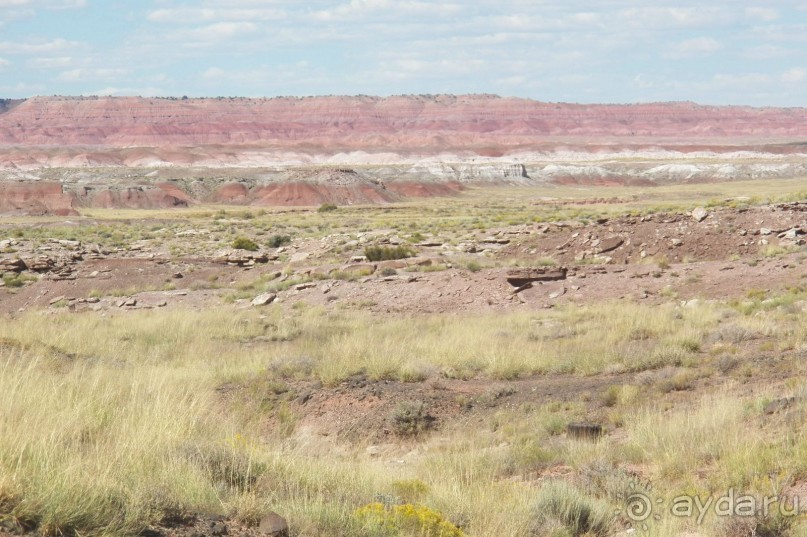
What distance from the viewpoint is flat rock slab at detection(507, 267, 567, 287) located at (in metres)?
23.3

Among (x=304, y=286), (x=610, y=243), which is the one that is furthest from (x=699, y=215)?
(x=304, y=286)

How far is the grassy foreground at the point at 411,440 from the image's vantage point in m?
5.53

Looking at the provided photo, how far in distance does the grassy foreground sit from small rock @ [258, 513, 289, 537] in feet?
0.27

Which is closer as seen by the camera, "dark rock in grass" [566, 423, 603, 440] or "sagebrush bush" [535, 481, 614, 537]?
"sagebrush bush" [535, 481, 614, 537]

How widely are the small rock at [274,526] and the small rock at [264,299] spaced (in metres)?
18.7

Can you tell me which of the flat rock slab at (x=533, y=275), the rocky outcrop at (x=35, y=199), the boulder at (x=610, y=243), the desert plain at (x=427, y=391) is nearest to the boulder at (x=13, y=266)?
the desert plain at (x=427, y=391)

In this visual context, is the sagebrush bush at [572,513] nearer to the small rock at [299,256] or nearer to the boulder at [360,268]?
the boulder at [360,268]

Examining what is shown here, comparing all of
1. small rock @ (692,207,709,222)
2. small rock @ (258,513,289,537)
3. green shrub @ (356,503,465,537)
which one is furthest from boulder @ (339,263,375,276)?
small rock @ (258,513,289,537)

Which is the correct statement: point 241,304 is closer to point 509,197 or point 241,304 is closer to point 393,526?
point 393,526

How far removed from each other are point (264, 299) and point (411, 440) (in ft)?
48.8

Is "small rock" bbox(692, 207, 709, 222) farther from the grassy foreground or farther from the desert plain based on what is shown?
the grassy foreground

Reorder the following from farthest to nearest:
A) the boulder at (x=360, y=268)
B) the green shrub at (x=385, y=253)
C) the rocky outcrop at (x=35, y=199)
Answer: the rocky outcrop at (x=35, y=199) → the green shrub at (x=385, y=253) → the boulder at (x=360, y=268)

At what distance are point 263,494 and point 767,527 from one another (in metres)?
3.23

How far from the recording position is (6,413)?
6.05m
